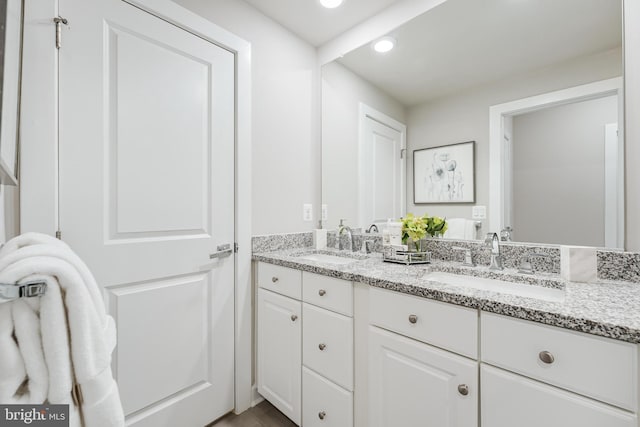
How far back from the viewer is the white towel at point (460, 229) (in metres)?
1.44

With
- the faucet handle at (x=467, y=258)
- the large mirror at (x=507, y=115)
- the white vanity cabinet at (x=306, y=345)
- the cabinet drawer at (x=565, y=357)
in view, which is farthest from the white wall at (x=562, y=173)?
the white vanity cabinet at (x=306, y=345)

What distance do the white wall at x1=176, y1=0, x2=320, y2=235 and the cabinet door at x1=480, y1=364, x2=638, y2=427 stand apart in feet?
4.44

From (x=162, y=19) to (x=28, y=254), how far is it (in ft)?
4.36

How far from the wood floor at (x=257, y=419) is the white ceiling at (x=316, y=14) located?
2384 millimetres

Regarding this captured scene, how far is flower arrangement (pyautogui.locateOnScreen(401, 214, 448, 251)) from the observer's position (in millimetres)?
1483

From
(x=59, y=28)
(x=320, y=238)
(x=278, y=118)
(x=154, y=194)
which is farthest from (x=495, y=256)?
(x=59, y=28)

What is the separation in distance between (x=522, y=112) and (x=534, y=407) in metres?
1.17

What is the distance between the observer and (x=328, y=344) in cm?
129

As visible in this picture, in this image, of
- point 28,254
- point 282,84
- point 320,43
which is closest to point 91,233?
point 28,254

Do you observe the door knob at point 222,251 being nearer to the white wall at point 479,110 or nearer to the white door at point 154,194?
the white door at point 154,194

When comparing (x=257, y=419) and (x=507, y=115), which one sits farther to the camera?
(x=257, y=419)

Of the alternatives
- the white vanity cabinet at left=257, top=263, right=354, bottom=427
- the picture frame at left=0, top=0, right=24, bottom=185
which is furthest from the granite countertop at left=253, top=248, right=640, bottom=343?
the picture frame at left=0, top=0, right=24, bottom=185

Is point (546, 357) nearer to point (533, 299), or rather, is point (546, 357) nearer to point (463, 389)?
point (533, 299)

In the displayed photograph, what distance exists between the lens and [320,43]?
6.84 ft
